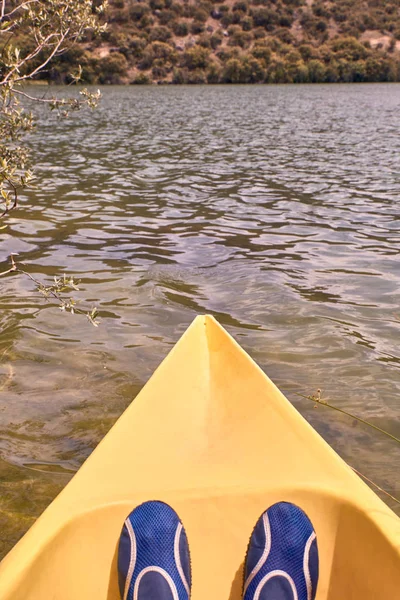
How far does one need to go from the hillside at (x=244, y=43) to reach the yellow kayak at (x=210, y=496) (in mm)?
67824

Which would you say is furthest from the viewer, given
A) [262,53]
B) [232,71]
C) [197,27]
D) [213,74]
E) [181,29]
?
[197,27]

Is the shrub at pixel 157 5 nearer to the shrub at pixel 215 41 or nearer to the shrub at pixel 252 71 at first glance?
the shrub at pixel 215 41

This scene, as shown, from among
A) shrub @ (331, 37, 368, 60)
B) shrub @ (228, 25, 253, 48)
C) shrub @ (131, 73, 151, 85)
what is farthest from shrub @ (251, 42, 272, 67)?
shrub @ (131, 73, 151, 85)

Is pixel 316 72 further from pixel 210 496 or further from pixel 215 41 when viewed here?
pixel 210 496

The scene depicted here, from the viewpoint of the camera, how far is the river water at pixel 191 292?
408 centimetres

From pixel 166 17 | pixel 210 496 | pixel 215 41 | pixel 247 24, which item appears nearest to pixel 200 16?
pixel 166 17

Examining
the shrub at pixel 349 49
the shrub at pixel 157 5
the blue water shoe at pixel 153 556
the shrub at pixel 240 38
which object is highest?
Answer: the shrub at pixel 157 5

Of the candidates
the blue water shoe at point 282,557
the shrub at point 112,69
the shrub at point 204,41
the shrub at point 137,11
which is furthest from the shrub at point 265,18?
the blue water shoe at point 282,557

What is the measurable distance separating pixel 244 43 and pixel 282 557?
98933 millimetres

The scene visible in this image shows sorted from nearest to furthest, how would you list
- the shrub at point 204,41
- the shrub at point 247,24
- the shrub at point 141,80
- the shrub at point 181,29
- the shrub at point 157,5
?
1. the shrub at point 141,80
2. the shrub at point 204,41
3. the shrub at point 181,29
4. the shrub at point 247,24
5. the shrub at point 157,5

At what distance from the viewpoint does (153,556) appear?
233 centimetres

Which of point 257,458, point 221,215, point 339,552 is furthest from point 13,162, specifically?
point 221,215

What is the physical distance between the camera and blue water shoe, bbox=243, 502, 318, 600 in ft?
7.45

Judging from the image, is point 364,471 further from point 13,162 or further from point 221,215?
point 221,215
